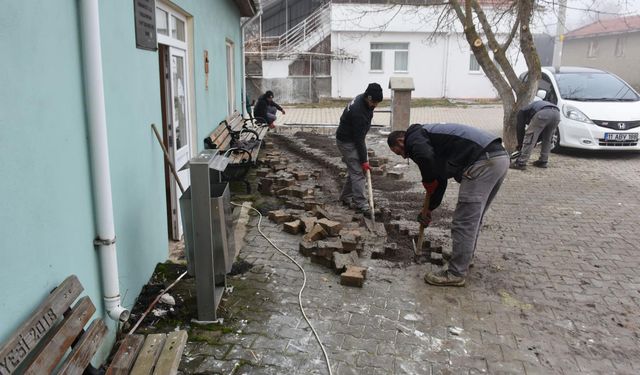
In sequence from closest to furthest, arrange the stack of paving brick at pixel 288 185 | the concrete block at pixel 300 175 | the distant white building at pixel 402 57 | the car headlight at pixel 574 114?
the stack of paving brick at pixel 288 185, the concrete block at pixel 300 175, the car headlight at pixel 574 114, the distant white building at pixel 402 57

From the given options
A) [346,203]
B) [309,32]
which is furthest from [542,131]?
[309,32]

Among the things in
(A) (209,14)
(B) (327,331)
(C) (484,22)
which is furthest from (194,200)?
(C) (484,22)

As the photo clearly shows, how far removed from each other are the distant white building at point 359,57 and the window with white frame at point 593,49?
47.6 ft

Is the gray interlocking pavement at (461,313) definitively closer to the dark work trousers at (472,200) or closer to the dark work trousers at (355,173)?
the dark work trousers at (472,200)

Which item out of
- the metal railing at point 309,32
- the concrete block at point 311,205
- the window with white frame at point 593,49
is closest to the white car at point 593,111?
the concrete block at point 311,205

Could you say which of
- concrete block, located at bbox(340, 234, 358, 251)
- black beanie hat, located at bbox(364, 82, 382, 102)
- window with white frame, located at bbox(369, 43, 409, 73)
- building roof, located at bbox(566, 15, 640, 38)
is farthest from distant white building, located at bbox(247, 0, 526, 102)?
concrete block, located at bbox(340, 234, 358, 251)

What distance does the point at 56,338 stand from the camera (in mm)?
2369

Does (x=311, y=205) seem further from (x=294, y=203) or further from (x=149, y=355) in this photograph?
(x=149, y=355)

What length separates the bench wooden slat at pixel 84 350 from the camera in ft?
8.06

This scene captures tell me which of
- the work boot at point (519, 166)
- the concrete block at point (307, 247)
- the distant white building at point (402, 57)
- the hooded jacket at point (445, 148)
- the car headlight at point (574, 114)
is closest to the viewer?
the hooded jacket at point (445, 148)

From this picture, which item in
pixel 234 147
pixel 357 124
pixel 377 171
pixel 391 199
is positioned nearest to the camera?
pixel 357 124

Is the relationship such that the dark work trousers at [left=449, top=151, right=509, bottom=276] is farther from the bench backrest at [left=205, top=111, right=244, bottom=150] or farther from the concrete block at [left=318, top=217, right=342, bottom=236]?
the bench backrest at [left=205, top=111, right=244, bottom=150]

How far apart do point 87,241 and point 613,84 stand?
40.7ft

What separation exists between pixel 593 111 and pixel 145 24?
9.80 m
